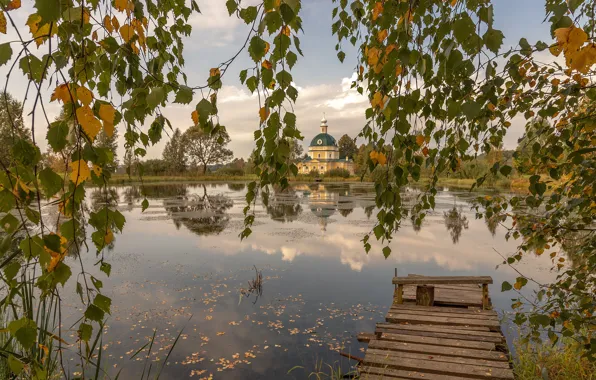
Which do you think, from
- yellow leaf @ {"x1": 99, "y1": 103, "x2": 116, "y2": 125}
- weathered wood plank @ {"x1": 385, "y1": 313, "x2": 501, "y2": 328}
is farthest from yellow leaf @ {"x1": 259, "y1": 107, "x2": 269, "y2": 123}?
weathered wood plank @ {"x1": 385, "y1": 313, "x2": 501, "y2": 328}

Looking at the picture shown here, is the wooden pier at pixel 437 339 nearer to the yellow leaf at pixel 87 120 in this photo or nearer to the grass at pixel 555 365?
the grass at pixel 555 365

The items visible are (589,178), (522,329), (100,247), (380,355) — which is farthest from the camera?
(522,329)

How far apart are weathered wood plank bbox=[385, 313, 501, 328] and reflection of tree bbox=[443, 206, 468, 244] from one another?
6.94 m

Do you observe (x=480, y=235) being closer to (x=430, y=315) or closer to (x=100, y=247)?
(x=430, y=315)

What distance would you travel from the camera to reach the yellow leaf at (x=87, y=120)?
84 centimetres

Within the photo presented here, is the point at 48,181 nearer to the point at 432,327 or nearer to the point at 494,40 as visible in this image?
the point at 494,40

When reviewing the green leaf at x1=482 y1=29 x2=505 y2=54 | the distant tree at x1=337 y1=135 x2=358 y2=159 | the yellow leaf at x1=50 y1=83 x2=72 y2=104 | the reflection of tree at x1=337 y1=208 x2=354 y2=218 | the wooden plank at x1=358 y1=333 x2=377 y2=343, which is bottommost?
the wooden plank at x1=358 y1=333 x2=377 y2=343

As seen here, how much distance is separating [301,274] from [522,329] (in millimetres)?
4246

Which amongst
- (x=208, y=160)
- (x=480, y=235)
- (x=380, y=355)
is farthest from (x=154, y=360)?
(x=208, y=160)

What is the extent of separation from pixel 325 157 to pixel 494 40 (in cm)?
6310

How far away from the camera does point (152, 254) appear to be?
9336 mm

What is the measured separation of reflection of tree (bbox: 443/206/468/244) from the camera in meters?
11.9

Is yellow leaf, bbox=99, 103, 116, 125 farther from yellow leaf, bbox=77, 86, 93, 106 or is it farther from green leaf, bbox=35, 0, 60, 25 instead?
green leaf, bbox=35, 0, 60, 25

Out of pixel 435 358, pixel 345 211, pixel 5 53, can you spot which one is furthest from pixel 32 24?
pixel 345 211
